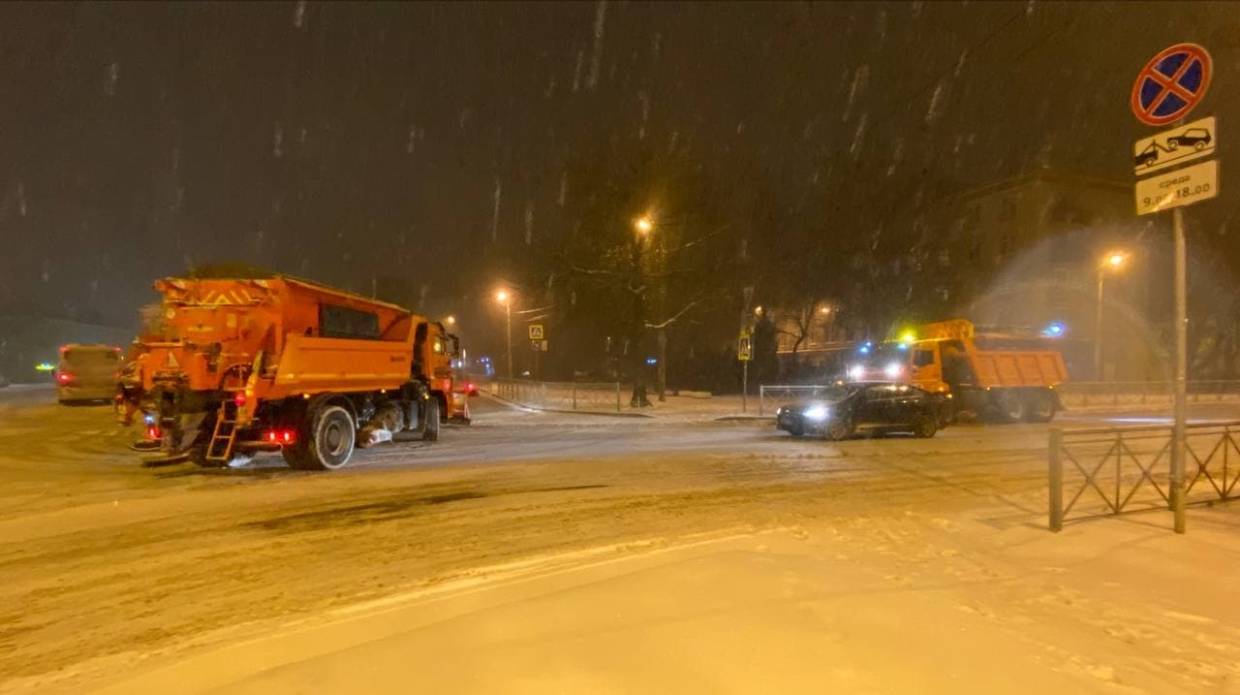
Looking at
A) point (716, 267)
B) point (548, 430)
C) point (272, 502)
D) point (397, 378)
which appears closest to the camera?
point (272, 502)

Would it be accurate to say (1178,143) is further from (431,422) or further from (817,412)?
(431,422)

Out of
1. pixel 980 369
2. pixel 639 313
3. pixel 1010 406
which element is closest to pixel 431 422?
pixel 639 313

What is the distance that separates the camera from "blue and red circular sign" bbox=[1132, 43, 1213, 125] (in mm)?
6602

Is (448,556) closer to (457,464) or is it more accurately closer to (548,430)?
(457,464)

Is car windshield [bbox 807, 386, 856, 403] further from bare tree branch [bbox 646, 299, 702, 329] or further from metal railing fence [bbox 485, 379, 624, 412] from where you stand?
bare tree branch [bbox 646, 299, 702, 329]

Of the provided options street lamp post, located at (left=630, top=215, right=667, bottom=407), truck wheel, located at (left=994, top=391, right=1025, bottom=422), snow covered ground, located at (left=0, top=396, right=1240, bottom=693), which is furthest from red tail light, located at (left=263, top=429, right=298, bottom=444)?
truck wheel, located at (left=994, top=391, right=1025, bottom=422)

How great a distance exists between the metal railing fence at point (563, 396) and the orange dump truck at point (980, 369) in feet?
34.9

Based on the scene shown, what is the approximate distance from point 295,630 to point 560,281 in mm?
25922

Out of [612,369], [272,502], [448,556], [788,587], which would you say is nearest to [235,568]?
[448,556]

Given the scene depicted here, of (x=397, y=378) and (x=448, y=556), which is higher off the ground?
(x=397, y=378)

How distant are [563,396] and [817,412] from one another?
62.1 feet

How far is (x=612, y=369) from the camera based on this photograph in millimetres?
53562

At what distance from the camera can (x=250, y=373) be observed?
12250mm

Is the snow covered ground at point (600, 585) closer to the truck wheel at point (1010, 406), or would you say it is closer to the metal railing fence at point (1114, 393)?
the truck wheel at point (1010, 406)
